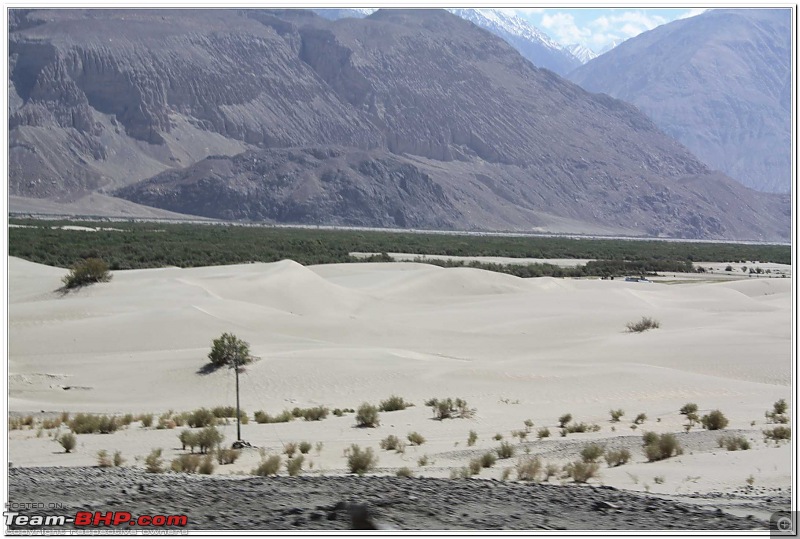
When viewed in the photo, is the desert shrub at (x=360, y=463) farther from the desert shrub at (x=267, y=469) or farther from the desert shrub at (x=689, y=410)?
the desert shrub at (x=689, y=410)

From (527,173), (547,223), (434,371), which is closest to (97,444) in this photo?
(434,371)

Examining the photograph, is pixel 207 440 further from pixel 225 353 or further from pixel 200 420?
pixel 225 353

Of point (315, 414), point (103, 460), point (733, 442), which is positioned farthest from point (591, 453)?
point (315, 414)

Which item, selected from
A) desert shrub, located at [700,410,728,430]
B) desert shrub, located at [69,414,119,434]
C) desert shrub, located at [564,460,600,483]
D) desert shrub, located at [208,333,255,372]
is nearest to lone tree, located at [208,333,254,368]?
desert shrub, located at [208,333,255,372]

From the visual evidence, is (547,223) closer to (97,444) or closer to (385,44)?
(385,44)

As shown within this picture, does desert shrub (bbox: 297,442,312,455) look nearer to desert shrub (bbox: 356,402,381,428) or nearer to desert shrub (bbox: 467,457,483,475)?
desert shrub (bbox: 467,457,483,475)

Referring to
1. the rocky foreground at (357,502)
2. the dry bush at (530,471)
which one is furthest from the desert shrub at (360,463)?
the dry bush at (530,471)
